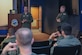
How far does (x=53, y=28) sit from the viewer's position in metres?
13.8

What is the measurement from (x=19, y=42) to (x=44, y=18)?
1426cm

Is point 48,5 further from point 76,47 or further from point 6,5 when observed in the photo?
point 76,47

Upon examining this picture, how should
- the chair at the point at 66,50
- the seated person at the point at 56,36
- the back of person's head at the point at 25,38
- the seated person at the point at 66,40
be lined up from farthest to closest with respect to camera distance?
the seated person at the point at 56,36
the seated person at the point at 66,40
the chair at the point at 66,50
the back of person's head at the point at 25,38

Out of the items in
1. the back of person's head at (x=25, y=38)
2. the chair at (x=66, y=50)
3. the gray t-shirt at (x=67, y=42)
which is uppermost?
the back of person's head at (x=25, y=38)

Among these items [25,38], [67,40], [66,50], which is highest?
[25,38]

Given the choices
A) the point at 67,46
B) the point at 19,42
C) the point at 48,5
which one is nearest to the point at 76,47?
the point at 67,46

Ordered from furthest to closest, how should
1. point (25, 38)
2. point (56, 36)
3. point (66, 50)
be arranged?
point (56, 36) → point (66, 50) → point (25, 38)

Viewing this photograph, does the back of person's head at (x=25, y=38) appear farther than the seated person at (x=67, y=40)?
No

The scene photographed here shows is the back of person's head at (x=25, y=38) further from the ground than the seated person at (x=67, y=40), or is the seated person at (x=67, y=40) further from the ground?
the back of person's head at (x=25, y=38)

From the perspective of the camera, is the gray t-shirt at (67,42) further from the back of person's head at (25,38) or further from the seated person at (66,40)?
the back of person's head at (25,38)

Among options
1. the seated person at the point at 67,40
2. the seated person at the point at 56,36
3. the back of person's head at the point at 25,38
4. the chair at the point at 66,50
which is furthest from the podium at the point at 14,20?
the back of person's head at the point at 25,38

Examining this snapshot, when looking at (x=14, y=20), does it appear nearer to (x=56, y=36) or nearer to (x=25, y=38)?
(x=56, y=36)

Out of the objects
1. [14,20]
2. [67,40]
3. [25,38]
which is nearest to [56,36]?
[67,40]

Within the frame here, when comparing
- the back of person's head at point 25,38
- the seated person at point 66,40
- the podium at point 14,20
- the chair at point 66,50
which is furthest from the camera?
the podium at point 14,20
